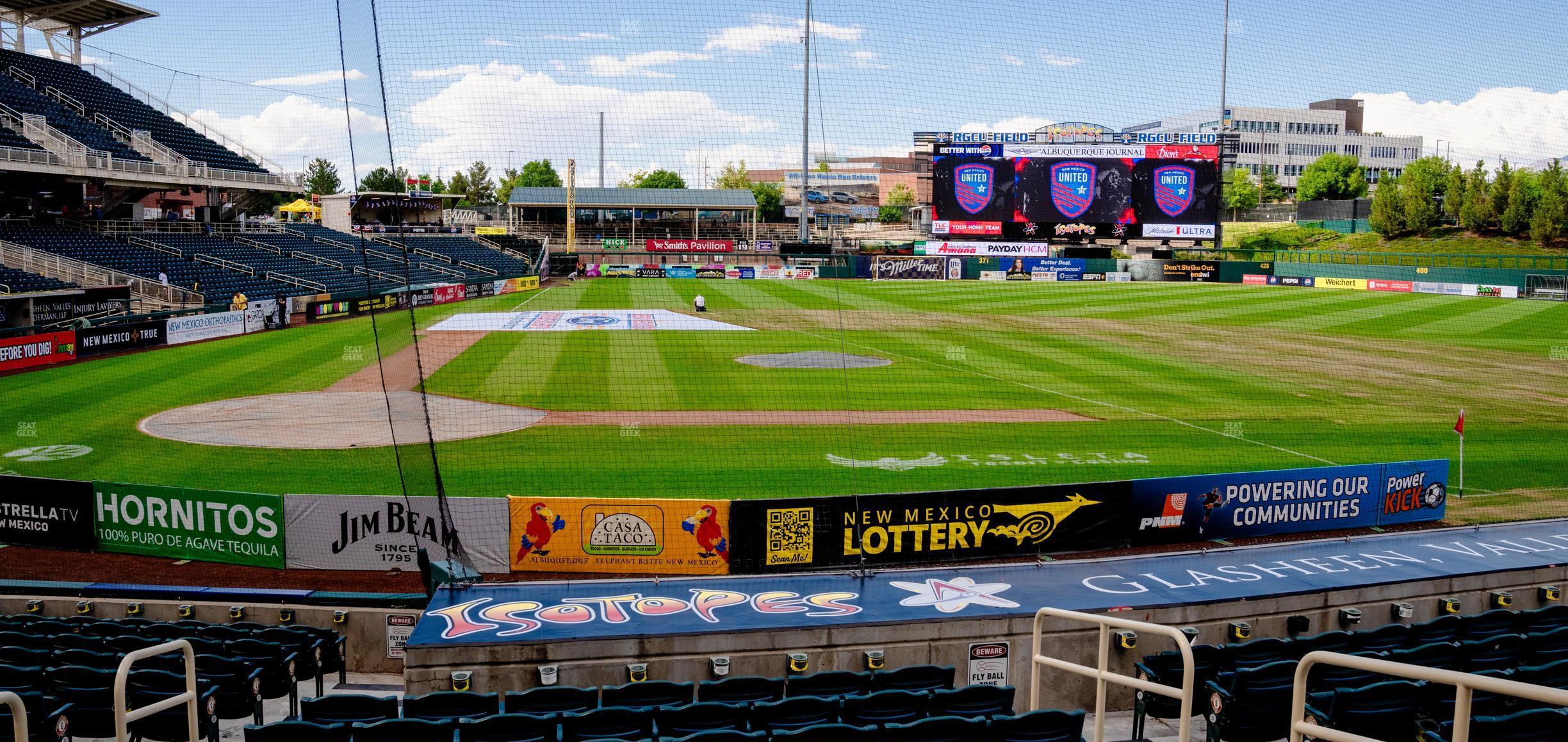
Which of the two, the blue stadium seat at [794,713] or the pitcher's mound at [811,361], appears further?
the pitcher's mound at [811,361]

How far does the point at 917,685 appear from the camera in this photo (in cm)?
766

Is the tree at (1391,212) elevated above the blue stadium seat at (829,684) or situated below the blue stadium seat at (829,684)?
above

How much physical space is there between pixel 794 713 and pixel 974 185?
52499mm

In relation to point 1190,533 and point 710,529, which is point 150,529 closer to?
point 710,529

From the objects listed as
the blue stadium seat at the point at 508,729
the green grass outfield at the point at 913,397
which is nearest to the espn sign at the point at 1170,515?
the green grass outfield at the point at 913,397

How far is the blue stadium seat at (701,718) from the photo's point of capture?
642 cm

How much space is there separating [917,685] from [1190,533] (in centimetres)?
774

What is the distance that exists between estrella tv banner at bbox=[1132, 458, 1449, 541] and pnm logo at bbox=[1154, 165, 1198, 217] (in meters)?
43.0

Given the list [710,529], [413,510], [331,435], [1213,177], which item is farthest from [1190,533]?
[1213,177]

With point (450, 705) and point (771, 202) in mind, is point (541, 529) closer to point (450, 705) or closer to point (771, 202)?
point (450, 705)

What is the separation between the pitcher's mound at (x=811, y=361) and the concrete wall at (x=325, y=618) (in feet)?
64.8

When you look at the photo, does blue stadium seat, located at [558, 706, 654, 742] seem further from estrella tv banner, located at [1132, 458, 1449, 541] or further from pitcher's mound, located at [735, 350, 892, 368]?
pitcher's mound, located at [735, 350, 892, 368]

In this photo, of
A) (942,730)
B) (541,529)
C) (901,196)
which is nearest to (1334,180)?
(901,196)

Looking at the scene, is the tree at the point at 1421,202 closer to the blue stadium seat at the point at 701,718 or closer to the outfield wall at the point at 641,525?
the outfield wall at the point at 641,525
